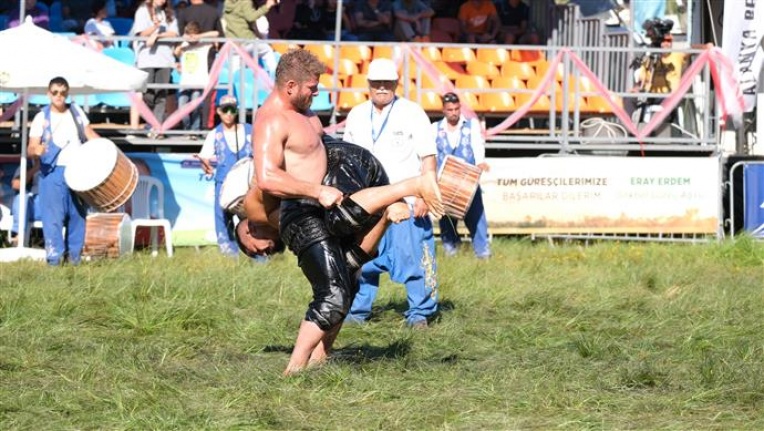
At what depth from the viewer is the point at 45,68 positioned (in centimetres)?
1450

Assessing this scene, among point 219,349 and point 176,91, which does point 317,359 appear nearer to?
point 219,349

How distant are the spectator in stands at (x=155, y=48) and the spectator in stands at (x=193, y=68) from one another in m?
0.15

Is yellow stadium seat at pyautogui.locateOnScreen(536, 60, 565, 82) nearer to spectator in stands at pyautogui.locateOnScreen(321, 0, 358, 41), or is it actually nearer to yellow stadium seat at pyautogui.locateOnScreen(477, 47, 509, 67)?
yellow stadium seat at pyautogui.locateOnScreen(477, 47, 509, 67)

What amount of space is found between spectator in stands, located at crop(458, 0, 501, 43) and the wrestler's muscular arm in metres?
12.3

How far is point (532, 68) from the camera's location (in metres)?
18.5

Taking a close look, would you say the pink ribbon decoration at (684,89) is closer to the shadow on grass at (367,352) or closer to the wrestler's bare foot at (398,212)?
the shadow on grass at (367,352)

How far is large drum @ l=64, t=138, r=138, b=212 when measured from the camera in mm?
14367

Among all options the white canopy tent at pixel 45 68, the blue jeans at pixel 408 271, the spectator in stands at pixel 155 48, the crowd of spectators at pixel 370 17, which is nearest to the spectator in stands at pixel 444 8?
the crowd of spectators at pixel 370 17

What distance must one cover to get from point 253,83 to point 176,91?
120 cm

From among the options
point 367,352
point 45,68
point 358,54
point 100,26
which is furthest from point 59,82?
point 367,352

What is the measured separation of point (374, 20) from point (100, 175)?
6.05 m

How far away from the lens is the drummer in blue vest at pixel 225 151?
49.6 ft

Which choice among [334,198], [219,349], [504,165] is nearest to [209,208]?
[504,165]

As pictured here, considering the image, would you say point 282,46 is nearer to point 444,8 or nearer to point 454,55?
point 454,55
